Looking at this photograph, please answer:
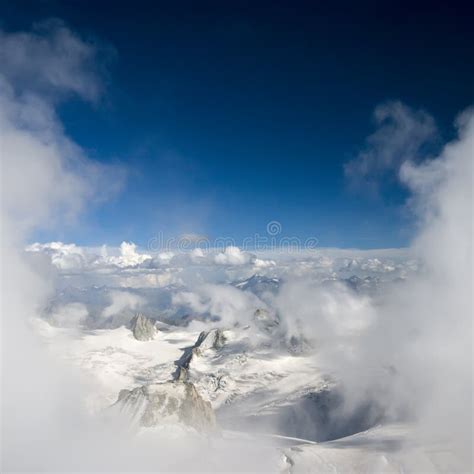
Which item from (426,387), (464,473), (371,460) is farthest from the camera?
(426,387)

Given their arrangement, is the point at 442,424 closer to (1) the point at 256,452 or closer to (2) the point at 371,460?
(2) the point at 371,460

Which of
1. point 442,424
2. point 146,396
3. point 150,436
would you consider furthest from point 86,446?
point 442,424

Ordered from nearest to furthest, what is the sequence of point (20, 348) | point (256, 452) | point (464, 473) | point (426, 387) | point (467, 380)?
point (464, 473) < point (256, 452) < point (20, 348) < point (467, 380) < point (426, 387)

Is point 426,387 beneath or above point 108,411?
above

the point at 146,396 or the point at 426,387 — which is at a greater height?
the point at 426,387

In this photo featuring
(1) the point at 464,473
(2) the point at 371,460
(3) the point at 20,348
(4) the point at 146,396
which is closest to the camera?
(1) the point at 464,473

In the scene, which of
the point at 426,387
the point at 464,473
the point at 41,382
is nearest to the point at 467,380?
the point at 426,387

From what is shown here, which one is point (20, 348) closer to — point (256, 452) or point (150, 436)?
point (150, 436)

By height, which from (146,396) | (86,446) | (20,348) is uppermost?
(20,348)

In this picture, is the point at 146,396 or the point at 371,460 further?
the point at 146,396
